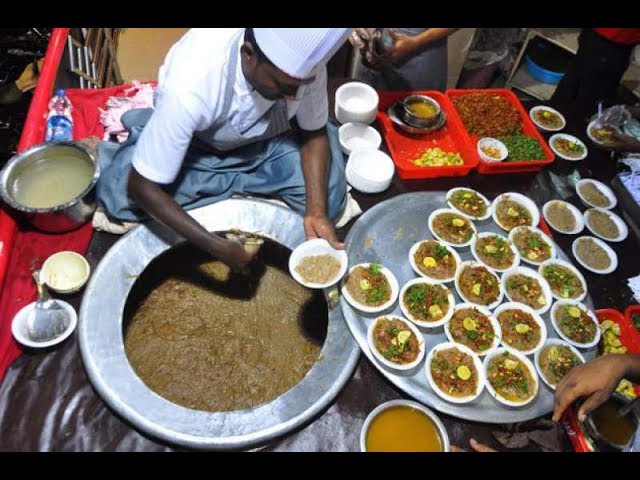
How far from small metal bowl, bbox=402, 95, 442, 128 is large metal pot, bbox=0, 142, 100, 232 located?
231cm

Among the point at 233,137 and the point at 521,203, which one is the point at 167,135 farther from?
the point at 521,203

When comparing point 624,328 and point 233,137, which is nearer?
point 233,137

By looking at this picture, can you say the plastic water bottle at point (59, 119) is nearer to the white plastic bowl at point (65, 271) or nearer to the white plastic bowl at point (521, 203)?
the white plastic bowl at point (65, 271)

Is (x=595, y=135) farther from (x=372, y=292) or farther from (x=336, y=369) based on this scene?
(x=336, y=369)

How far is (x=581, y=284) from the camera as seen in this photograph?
10.4 feet

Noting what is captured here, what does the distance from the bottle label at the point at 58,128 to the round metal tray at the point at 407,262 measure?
2.10 m

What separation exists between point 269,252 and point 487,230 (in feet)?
5.04

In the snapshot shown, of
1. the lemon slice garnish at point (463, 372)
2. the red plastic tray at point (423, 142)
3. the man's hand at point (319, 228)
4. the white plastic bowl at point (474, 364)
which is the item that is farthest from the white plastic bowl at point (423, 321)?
the red plastic tray at point (423, 142)

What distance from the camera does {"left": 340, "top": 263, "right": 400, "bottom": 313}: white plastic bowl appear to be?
2.86 meters

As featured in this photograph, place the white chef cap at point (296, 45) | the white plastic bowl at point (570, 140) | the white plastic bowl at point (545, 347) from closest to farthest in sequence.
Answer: the white chef cap at point (296, 45) → the white plastic bowl at point (545, 347) → the white plastic bowl at point (570, 140)

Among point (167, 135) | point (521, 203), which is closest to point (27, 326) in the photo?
point (167, 135)

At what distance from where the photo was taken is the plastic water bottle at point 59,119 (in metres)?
3.44

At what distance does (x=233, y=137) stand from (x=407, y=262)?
1358mm

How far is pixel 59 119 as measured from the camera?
3.49 meters
